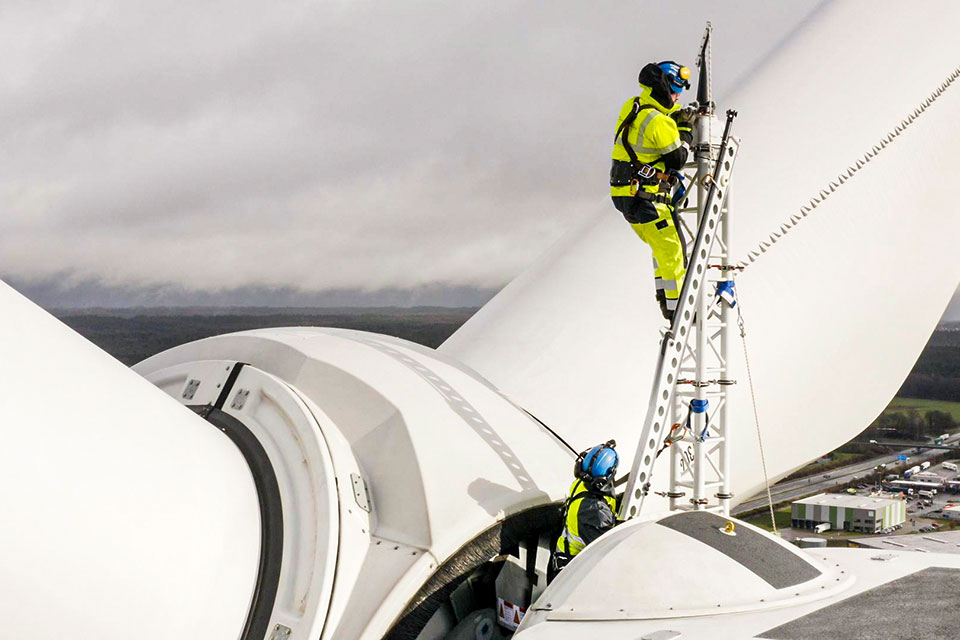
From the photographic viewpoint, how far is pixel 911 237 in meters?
9.19

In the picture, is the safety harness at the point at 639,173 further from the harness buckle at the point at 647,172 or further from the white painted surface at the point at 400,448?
the white painted surface at the point at 400,448

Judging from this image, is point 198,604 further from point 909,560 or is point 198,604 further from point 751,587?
point 909,560

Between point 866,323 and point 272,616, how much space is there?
6570 millimetres

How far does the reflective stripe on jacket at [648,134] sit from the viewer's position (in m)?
5.55

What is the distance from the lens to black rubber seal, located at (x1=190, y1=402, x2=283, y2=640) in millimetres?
4133

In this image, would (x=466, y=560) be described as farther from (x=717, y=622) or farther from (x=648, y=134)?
(x=648, y=134)

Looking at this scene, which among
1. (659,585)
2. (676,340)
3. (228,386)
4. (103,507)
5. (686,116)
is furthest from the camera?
(686,116)

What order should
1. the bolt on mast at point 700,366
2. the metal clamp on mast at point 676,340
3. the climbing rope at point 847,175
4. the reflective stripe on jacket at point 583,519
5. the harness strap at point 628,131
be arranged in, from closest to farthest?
the reflective stripe on jacket at point 583,519 < the metal clamp on mast at point 676,340 < the bolt on mast at point 700,366 < the harness strap at point 628,131 < the climbing rope at point 847,175

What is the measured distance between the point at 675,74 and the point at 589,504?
256 centimetres

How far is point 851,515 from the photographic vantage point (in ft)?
52.7

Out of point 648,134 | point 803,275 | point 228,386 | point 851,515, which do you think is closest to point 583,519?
point 228,386

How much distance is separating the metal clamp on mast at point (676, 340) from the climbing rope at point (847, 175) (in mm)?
1598

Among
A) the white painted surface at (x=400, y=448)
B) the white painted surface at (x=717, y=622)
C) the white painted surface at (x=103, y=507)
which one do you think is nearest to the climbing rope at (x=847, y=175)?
the white painted surface at (x=400, y=448)

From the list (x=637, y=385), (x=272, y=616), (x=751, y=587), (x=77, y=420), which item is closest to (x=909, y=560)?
(x=751, y=587)
